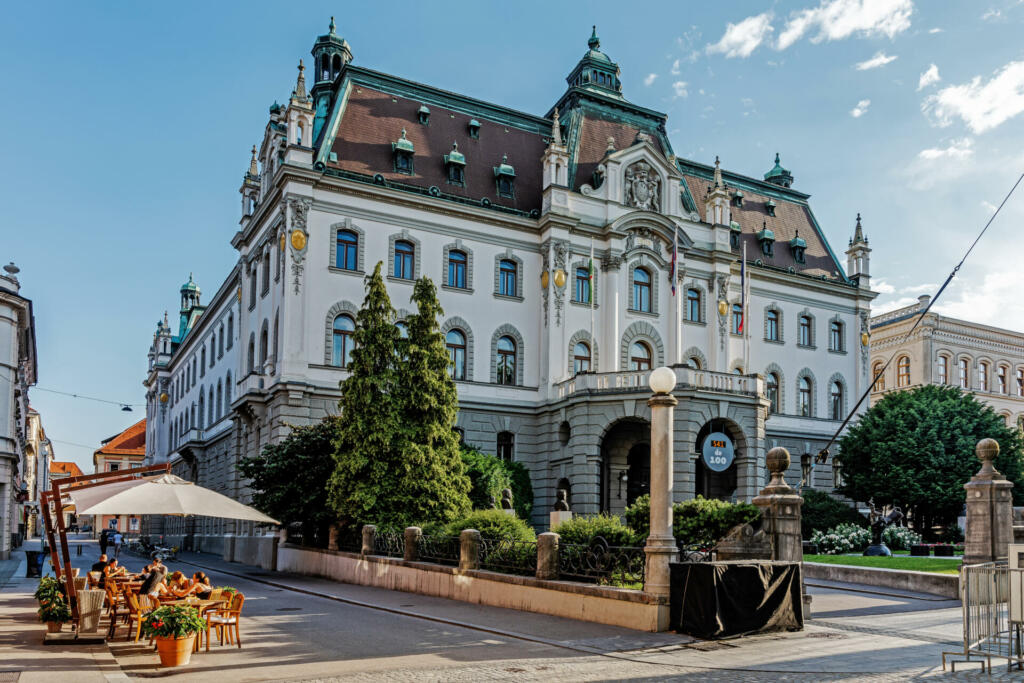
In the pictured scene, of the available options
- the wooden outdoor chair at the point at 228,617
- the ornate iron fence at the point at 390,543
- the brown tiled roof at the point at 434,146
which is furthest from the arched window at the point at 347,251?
the wooden outdoor chair at the point at 228,617

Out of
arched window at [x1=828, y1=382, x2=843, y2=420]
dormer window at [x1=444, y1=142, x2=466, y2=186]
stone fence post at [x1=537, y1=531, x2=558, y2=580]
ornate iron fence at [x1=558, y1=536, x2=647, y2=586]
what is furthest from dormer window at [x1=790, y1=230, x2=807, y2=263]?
stone fence post at [x1=537, y1=531, x2=558, y2=580]

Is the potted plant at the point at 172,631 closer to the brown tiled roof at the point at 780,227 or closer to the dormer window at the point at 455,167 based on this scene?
the dormer window at the point at 455,167

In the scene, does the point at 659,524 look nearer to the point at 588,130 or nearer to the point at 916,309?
the point at 588,130

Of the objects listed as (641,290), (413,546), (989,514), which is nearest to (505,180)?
(641,290)

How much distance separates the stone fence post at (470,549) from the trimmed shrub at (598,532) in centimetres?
220

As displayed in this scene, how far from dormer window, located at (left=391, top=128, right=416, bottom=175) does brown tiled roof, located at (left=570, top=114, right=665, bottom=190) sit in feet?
26.1

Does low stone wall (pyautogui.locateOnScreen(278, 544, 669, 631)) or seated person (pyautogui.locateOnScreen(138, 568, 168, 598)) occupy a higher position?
seated person (pyautogui.locateOnScreen(138, 568, 168, 598))

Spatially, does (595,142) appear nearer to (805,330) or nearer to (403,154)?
(403,154)

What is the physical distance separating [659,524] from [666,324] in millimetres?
28584

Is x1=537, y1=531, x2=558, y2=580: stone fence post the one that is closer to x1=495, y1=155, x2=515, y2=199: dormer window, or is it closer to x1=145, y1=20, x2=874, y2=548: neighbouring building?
x1=145, y1=20, x2=874, y2=548: neighbouring building

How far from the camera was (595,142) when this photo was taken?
44781 millimetres

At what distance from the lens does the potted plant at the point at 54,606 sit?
1458 centimetres

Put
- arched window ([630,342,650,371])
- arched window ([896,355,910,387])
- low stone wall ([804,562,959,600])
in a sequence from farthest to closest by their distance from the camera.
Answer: arched window ([896,355,910,387]), arched window ([630,342,650,371]), low stone wall ([804,562,959,600])

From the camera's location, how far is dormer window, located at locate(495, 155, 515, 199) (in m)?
42.0
